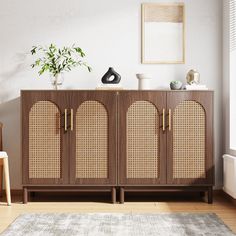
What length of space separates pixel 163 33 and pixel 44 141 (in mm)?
1615

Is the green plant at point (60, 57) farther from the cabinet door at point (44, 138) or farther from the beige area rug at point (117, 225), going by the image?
the beige area rug at point (117, 225)

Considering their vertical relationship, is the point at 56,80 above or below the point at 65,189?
above

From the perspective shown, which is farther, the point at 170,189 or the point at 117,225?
the point at 170,189

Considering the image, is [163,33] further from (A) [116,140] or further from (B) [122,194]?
(B) [122,194]

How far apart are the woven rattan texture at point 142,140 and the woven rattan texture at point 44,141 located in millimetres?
648

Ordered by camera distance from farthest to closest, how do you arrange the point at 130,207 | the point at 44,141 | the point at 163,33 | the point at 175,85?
the point at 163,33
the point at 175,85
the point at 44,141
the point at 130,207

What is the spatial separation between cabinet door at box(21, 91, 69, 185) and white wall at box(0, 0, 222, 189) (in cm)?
53

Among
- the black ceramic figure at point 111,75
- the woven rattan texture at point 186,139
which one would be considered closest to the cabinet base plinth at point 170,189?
the woven rattan texture at point 186,139

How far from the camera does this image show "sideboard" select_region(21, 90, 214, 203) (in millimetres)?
4480

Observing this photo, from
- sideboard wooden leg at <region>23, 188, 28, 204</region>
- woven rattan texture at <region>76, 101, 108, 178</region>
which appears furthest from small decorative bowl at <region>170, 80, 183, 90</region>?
sideboard wooden leg at <region>23, 188, 28, 204</region>

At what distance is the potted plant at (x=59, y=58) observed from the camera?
4789 millimetres

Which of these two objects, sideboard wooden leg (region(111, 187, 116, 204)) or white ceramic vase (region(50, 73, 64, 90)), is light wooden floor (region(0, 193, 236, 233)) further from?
white ceramic vase (region(50, 73, 64, 90))

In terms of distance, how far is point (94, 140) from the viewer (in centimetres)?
449

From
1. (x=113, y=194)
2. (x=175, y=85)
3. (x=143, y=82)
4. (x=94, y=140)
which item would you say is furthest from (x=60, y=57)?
(x=113, y=194)
